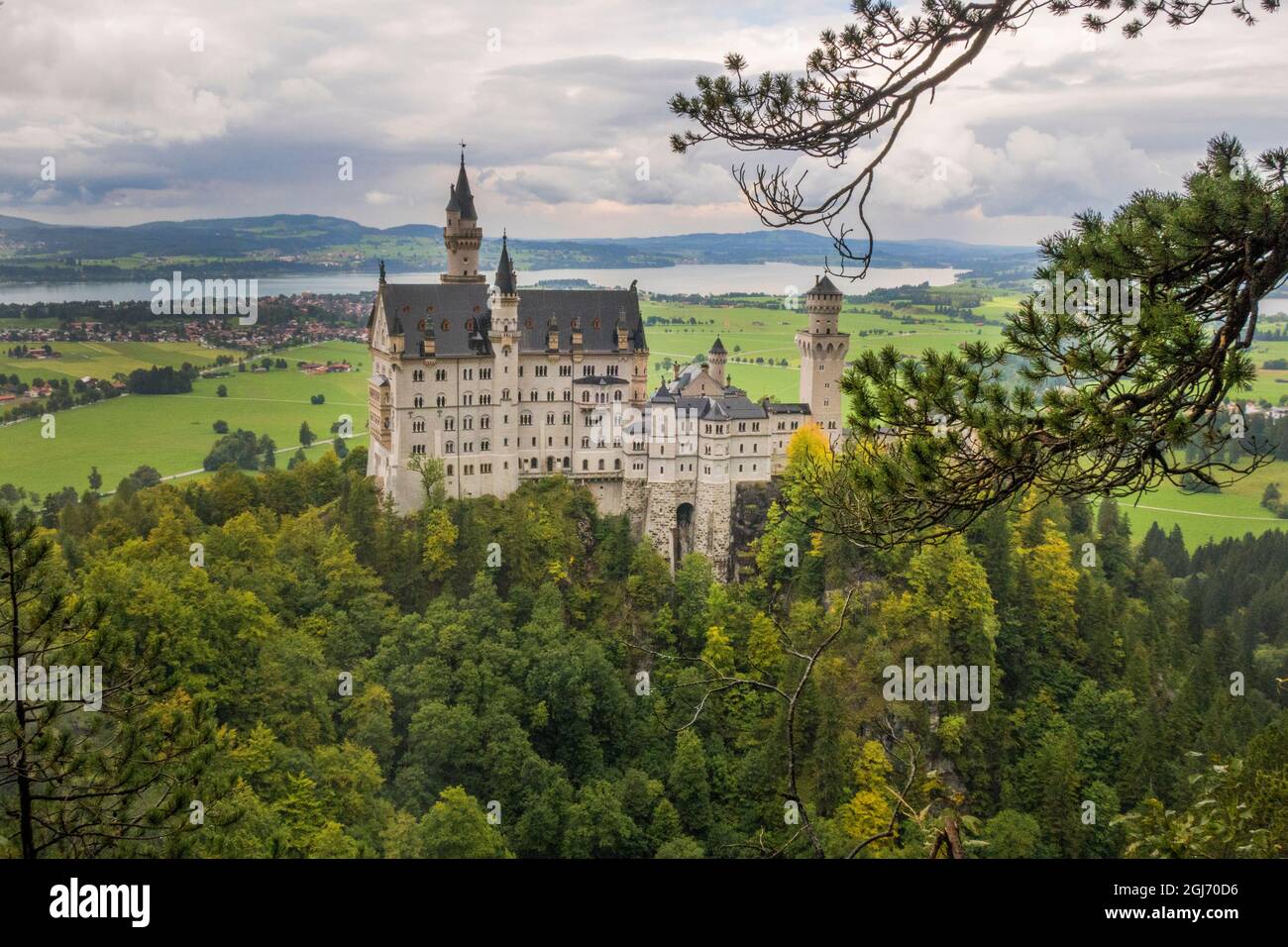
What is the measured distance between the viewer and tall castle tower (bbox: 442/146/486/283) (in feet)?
Result: 189

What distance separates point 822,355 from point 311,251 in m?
44.8

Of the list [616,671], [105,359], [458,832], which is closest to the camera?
[458,832]

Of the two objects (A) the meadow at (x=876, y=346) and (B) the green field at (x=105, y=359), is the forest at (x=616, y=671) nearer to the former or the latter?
(A) the meadow at (x=876, y=346)

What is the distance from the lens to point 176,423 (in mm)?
71312

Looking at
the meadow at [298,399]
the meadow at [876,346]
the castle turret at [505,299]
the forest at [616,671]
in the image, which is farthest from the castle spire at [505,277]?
the meadow at [876,346]

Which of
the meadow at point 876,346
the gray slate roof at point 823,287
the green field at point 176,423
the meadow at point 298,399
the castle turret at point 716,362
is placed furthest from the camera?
the meadow at point 876,346

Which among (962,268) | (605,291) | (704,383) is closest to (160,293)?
(605,291)

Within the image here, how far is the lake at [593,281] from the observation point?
71.1 meters

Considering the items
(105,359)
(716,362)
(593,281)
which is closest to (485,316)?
(716,362)

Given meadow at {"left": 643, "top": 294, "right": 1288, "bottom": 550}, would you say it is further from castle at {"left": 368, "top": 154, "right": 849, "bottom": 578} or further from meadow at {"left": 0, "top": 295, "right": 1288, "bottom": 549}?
castle at {"left": 368, "top": 154, "right": 849, "bottom": 578}

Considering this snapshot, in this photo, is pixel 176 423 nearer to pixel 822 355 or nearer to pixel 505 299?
pixel 505 299

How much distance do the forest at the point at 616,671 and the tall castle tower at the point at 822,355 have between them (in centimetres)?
435
